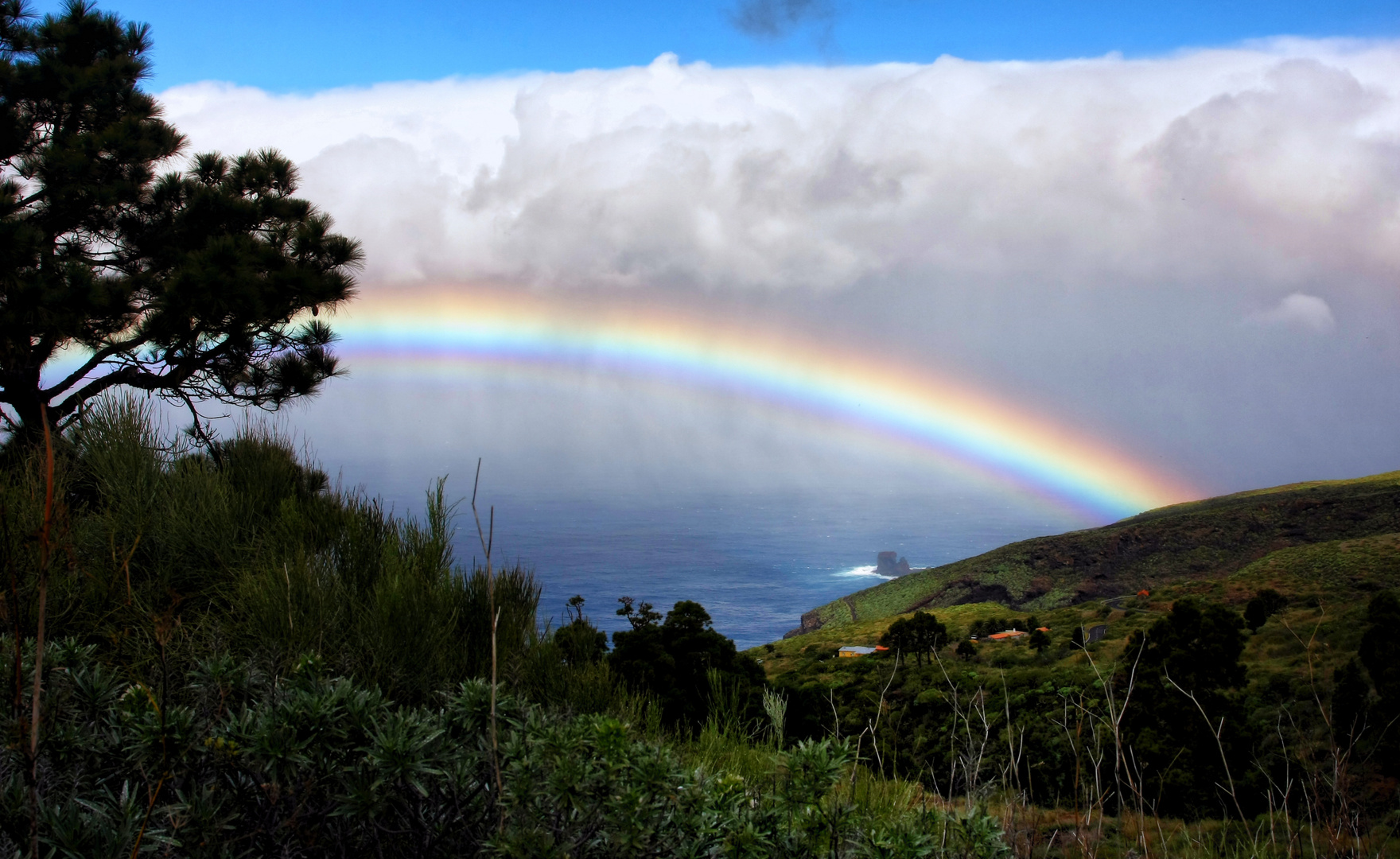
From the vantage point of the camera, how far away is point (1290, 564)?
22062 mm

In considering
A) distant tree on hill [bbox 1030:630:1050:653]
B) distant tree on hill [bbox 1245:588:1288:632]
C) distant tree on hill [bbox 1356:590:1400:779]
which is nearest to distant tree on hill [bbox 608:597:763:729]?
distant tree on hill [bbox 1356:590:1400:779]

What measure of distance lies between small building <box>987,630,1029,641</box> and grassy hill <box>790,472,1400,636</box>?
6.52m

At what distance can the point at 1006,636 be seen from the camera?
20.9m

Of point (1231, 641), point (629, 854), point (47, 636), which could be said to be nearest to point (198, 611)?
point (47, 636)

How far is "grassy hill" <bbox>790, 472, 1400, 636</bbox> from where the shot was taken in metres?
29.7

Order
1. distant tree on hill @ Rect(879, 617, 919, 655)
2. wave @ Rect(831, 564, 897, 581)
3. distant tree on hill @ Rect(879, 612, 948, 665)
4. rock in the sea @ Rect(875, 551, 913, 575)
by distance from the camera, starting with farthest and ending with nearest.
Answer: wave @ Rect(831, 564, 897, 581), rock in the sea @ Rect(875, 551, 913, 575), distant tree on hill @ Rect(879, 617, 919, 655), distant tree on hill @ Rect(879, 612, 948, 665)

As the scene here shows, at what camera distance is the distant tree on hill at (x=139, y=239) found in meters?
10.2

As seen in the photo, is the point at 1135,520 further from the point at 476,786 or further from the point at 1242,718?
the point at 476,786

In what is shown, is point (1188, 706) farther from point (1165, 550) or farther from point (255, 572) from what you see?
point (1165, 550)

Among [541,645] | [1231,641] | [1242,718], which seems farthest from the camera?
[1231,641]

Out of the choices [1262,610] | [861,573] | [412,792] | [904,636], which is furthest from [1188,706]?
[861,573]

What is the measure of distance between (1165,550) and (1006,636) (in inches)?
649

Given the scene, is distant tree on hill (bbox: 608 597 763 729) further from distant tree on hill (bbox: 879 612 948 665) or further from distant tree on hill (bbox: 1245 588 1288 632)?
distant tree on hill (bbox: 1245 588 1288 632)

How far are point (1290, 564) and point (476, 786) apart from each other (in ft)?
83.1
